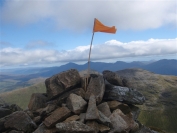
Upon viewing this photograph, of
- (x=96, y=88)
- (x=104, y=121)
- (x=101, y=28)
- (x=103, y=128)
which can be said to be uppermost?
(x=101, y=28)

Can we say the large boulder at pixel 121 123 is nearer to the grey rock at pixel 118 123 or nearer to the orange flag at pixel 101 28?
the grey rock at pixel 118 123

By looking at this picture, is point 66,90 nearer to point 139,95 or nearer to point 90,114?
point 90,114

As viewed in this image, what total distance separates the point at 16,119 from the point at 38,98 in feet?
19.4

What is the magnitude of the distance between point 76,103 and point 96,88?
Result: 417cm

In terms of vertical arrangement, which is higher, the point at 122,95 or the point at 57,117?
the point at 122,95

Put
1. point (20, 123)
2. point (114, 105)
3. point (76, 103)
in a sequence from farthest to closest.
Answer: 1. point (114, 105)
2. point (76, 103)
3. point (20, 123)

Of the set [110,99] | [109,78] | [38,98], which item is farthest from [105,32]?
[38,98]

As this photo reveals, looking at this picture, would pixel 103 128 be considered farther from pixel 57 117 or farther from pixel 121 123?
pixel 57 117

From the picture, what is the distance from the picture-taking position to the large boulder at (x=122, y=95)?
26.9 meters

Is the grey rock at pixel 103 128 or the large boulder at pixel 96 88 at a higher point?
the large boulder at pixel 96 88

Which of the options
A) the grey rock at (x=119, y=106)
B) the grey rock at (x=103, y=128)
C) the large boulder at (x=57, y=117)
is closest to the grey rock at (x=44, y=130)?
the large boulder at (x=57, y=117)

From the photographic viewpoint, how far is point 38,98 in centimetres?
2759

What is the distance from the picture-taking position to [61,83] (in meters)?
26.6

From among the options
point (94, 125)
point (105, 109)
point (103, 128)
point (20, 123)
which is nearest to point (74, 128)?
point (94, 125)
